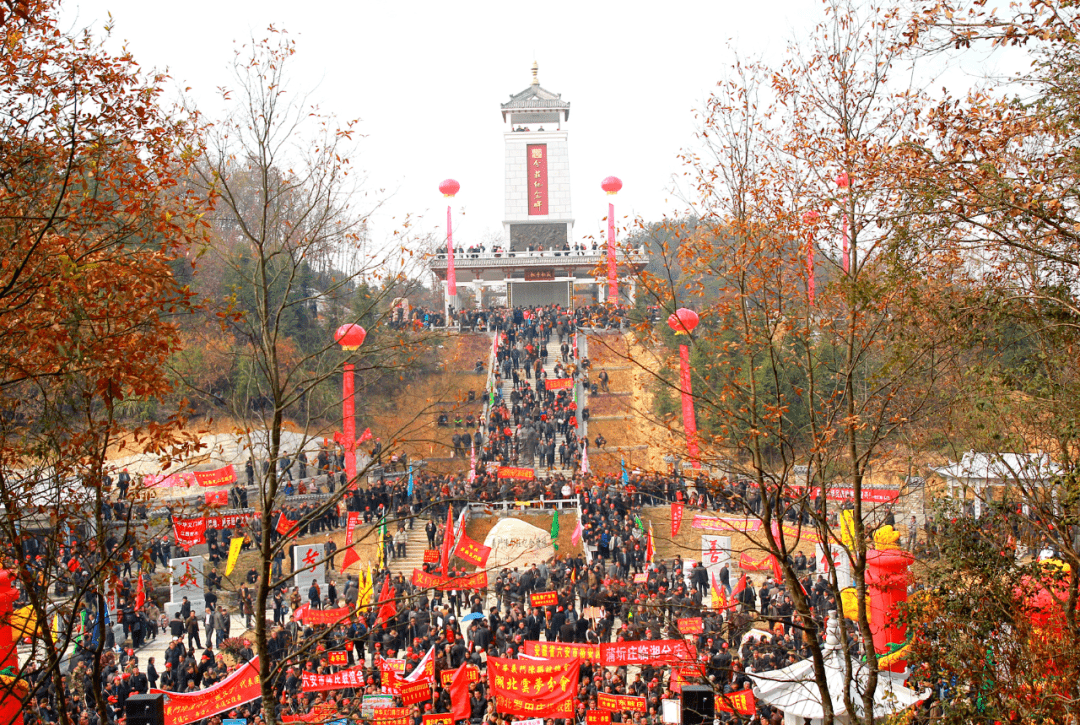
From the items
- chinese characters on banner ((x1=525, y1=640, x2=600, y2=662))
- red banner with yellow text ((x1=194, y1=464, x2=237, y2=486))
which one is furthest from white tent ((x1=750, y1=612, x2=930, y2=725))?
red banner with yellow text ((x1=194, y1=464, x2=237, y2=486))

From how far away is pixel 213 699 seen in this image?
10.9 metres

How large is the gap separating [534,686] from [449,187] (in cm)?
3003

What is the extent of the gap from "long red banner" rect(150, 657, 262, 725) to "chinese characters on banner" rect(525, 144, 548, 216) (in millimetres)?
Result: 38345

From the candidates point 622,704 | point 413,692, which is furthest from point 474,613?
point 622,704

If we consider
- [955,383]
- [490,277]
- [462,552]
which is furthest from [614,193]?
[955,383]

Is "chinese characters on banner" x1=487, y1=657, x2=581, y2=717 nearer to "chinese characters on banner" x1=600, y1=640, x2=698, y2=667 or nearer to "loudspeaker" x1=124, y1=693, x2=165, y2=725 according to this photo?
"chinese characters on banner" x1=600, y1=640, x2=698, y2=667

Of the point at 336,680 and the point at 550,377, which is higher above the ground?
the point at 550,377

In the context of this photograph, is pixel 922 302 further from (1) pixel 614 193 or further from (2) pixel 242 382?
(1) pixel 614 193

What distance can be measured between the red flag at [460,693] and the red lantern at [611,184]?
29.0m

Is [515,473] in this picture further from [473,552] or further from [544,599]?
[544,599]

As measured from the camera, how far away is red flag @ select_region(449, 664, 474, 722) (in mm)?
11938

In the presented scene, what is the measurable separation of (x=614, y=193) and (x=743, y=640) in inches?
1050

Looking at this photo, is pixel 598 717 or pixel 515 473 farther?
pixel 515 473

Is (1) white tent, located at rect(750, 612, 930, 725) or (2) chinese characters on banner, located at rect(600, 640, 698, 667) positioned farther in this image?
(2) chinese characters on banner, located at rect(600, 640, 698, 667)
